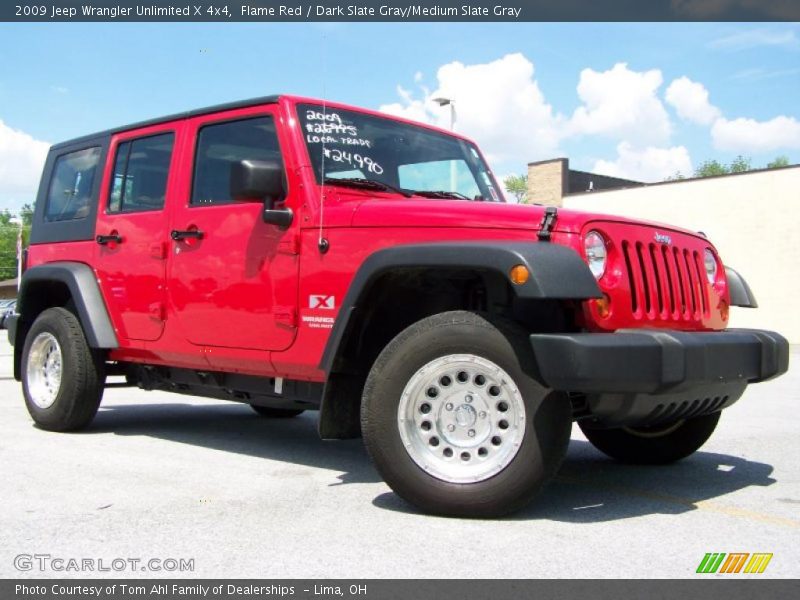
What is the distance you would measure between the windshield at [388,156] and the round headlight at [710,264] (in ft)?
4.99

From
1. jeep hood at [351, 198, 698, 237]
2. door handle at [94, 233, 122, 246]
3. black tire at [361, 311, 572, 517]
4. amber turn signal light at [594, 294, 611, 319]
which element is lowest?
black tire at [361, 311, 572, 517]

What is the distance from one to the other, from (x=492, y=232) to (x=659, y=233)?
3.08ft

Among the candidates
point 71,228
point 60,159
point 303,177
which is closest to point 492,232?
point 303,177

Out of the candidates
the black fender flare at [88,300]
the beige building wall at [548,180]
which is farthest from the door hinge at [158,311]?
the beige building wall at [548,180]

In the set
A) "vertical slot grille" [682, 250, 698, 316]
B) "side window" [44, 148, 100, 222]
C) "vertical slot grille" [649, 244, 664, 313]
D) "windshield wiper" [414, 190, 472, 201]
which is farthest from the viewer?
"side window" [44, 148, 100, 222]

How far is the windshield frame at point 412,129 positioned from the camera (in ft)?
16.5

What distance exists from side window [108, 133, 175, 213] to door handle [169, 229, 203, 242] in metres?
0.37

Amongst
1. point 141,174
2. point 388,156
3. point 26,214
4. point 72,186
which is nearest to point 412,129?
point 388,156

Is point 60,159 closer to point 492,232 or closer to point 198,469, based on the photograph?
point 198,469

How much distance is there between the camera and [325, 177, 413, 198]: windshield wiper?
16.4ft

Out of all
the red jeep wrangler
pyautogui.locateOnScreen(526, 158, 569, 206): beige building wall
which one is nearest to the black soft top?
the red jeep wrangler

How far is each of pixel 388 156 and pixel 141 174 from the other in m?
1.92

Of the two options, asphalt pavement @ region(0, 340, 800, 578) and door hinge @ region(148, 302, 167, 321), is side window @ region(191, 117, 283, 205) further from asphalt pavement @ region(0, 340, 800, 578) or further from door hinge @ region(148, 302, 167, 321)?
asphalt pavement @ region(0, 340, 800, 578)

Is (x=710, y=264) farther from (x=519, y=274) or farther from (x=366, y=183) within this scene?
(x=366, y=183)
